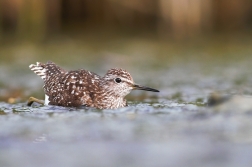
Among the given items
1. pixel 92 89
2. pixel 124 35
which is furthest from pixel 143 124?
pixel 124 35

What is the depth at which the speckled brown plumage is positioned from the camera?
29.2ft

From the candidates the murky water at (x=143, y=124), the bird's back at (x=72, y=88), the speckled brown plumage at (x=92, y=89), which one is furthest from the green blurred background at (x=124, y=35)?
the speckled brown plumage at (x=92, y=89)

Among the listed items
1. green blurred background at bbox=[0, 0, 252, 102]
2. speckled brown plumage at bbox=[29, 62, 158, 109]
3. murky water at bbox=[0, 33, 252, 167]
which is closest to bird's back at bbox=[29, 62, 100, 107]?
speckled brown plumage at bbox=[29, 62, 158, 109]

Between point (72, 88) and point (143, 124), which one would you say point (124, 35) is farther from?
point (143, 124)

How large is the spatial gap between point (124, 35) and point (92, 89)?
1022 cm

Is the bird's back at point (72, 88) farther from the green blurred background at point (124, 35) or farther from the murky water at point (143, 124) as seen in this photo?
the green blurred background at point (124, 35)

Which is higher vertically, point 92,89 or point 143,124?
point 92,89

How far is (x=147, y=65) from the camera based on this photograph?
552 inches

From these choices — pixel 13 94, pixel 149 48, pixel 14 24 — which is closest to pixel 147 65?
pixel 149 48

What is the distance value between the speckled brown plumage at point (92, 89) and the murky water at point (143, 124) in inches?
9.6

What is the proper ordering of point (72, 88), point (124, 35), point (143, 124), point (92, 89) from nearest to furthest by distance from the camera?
1. point (143, 124)
2. point (72, 88)
3. point (92, 89)
4. point (124, 35)

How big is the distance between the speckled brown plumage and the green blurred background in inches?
107

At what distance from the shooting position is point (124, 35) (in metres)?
19.2

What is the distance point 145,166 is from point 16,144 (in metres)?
1.70
